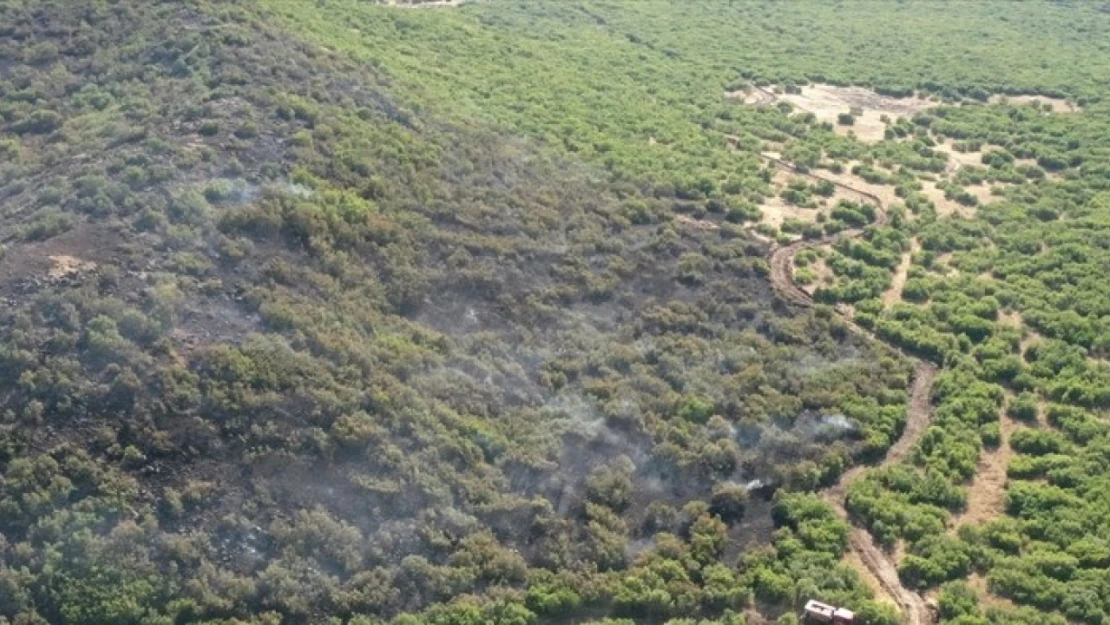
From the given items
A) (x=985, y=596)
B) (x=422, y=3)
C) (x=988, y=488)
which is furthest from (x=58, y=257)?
(x=422, y=3)

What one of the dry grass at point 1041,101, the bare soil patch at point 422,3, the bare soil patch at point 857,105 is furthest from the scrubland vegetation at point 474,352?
the bare soil patch at point 422,3

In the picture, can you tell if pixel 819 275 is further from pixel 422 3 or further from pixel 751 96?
pixel 422 3

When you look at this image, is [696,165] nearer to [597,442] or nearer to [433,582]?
[597,442]

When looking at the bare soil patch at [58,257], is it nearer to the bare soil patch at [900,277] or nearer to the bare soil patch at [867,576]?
the bare soil patch at [867,576]

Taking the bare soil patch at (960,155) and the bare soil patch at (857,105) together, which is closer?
the bare soil patch at (960,155)

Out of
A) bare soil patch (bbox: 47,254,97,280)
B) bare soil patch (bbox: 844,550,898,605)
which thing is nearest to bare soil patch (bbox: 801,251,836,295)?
bare soil patch (bbox: 844,550,898,605)

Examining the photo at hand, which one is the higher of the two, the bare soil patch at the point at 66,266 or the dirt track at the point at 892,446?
the bare soil patch at the point at 66,266

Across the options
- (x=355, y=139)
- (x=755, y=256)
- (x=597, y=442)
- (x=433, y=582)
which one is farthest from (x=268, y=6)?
(x=433, y=582)
